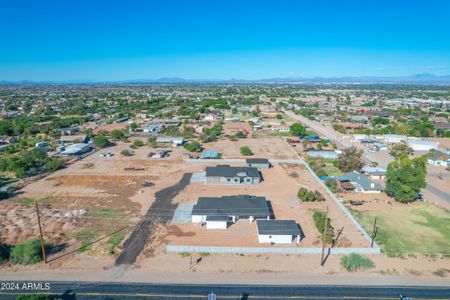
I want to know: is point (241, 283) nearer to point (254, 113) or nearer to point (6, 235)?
point (6, 235)

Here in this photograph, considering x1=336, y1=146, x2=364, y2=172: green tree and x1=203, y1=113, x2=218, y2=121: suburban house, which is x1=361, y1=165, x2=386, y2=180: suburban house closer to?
x1=336, y1=146, x2=364, y2=172: green tree

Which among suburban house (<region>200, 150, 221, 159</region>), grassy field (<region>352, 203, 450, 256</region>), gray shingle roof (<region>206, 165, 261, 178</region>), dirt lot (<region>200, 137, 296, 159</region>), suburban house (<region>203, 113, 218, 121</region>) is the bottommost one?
grassy field (<region>352, 203, 450, 256</region>)

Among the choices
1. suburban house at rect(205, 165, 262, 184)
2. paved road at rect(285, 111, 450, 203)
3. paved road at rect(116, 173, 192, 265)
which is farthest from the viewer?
suburban house at rect(205, 165, 262, 184)

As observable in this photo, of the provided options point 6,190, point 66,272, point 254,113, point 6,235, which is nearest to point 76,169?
point 6,190

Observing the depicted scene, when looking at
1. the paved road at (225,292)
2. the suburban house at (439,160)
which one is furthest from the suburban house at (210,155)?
the suburban house at (439,160)

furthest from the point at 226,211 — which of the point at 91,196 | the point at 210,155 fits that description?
the point at 210,155

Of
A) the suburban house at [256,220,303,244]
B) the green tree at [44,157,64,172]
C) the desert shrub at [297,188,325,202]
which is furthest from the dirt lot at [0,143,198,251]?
the desert shrub at [297,188,325,202]

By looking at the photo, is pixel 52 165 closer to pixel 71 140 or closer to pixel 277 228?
pixel 71 140
